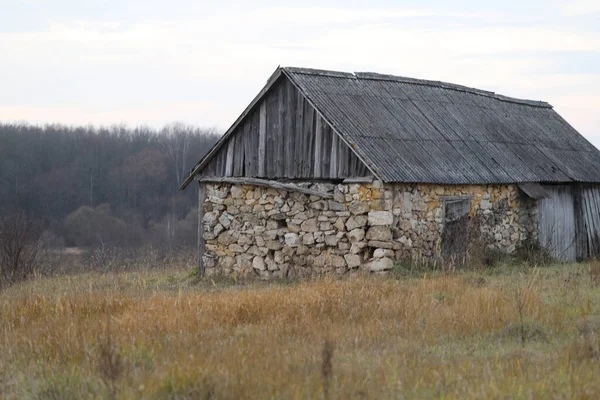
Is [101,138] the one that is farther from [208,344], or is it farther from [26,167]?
[208,344]

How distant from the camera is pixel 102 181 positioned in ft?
178

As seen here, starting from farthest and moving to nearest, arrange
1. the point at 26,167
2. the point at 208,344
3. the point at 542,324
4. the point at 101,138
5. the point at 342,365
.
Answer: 1. the point at 101,138
2. the point at 26,167
3. the point at 542,324
4. the point at 208,344
5. the point at 342,365

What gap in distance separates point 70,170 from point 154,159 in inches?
233

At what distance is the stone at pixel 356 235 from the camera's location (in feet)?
48.8

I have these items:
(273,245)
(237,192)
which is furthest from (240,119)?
(273,245)

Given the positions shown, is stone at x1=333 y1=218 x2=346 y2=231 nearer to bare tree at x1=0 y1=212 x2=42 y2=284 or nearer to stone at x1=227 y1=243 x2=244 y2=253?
stone at x1=227 y1=243 x2=244 y2=253

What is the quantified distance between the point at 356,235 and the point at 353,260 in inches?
17.4

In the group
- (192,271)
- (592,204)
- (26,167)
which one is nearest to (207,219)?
(192,271)

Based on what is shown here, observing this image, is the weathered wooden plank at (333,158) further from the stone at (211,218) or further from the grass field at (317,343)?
the grass field at (317,343)

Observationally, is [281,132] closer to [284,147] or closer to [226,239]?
[284,147]

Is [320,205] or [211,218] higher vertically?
[320,205]

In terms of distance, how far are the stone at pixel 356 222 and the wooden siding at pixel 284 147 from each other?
0.76 metres

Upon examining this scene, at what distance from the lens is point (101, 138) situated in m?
61.7

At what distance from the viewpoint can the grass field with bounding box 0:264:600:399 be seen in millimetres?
6027
